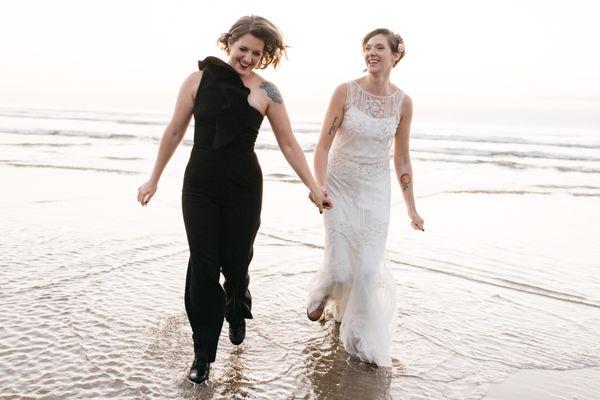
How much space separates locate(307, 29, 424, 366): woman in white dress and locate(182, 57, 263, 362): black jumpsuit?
3.41 ft

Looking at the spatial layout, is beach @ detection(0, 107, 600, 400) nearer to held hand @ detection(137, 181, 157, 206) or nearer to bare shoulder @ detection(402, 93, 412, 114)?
held hand @ detection(137, 181, 157, 206)

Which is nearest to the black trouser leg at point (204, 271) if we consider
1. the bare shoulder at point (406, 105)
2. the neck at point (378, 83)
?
the neck at point (378, 83)

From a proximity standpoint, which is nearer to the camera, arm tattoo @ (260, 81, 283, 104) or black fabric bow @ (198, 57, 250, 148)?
black fabric bow @ (198, 57, 250, 148)

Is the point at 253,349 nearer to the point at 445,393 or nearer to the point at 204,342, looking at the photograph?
the point at 204,342

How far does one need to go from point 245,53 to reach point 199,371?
2.01 metres

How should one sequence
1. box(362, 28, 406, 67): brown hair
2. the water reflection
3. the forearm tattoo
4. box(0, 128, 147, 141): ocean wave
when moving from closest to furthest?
the water reflection
box(362, 28, 406, 67): brown hair
the forearm tattoo
box(0, 128, 147, 141): ocean wave

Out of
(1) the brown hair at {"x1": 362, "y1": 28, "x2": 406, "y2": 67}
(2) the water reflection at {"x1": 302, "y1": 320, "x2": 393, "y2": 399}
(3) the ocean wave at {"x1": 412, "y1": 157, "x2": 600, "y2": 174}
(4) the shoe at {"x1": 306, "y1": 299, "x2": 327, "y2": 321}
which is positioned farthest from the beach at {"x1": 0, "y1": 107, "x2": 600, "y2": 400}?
(3) the ocean wave at {"x1": 412, "y1": 157, "x2": 600, "y2": 174}

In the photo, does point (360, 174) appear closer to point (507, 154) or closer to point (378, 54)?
point (378, 54)

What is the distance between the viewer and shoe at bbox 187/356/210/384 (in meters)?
3.59

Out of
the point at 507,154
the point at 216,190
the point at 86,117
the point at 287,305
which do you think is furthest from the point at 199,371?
the point at 86,117

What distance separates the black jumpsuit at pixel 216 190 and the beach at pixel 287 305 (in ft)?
1.76

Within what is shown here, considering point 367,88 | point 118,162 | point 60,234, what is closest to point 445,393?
point 367,88

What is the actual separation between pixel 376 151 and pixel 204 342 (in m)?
2.04

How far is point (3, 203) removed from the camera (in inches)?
344
